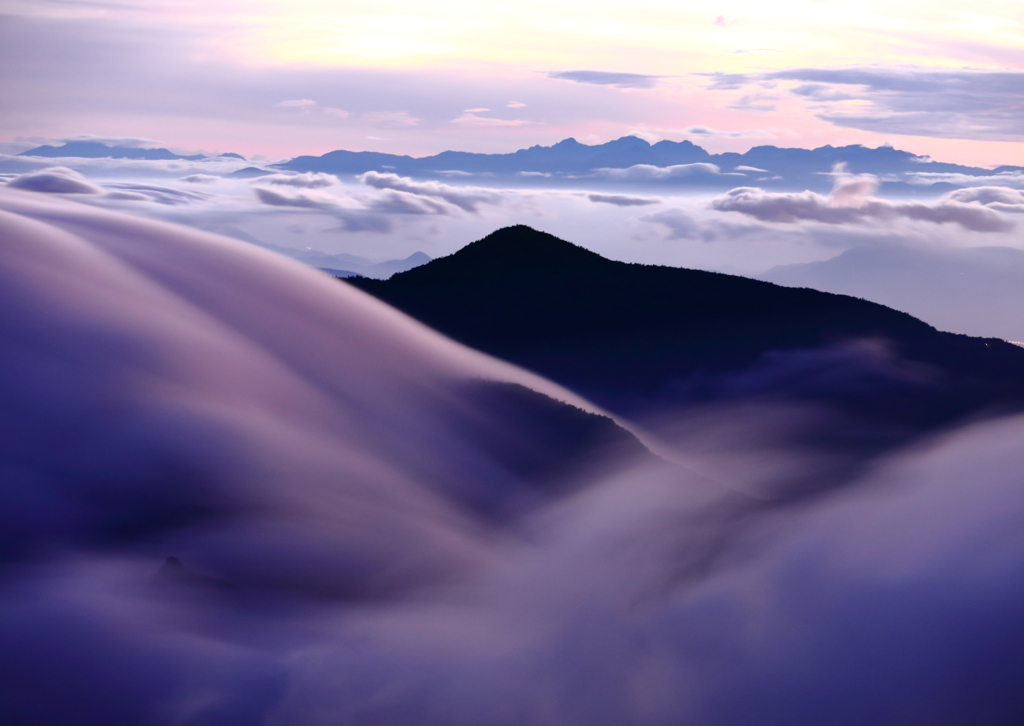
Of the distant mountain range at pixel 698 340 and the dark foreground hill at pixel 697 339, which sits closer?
the distant mountain range at pixel 698 340

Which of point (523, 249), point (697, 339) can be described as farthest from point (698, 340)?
point (523, 249)

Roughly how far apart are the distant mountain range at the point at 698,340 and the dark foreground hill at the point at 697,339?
0.88 feet

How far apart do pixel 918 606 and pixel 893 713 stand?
867 centimetres

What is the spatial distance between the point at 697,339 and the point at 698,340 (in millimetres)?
304

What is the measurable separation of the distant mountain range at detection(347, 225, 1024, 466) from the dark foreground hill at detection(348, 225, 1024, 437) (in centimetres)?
27

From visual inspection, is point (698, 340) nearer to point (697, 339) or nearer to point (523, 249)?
point (697, 339)

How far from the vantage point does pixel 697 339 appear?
119 metres

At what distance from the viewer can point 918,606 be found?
40.1 metres

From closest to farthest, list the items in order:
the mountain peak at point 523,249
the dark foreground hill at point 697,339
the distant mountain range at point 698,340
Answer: the distant mountain range at point 698,340 < the dark foreground hill at point 697,339 < the mountain peak at point 523,249

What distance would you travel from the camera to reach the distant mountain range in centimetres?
9938

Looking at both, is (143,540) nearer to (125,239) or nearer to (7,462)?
(7,462)

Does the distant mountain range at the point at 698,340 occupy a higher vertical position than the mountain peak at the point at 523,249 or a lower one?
lower

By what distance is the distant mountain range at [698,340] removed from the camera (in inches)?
3912

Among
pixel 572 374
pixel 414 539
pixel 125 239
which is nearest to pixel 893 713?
Answer: pixel 414 539
